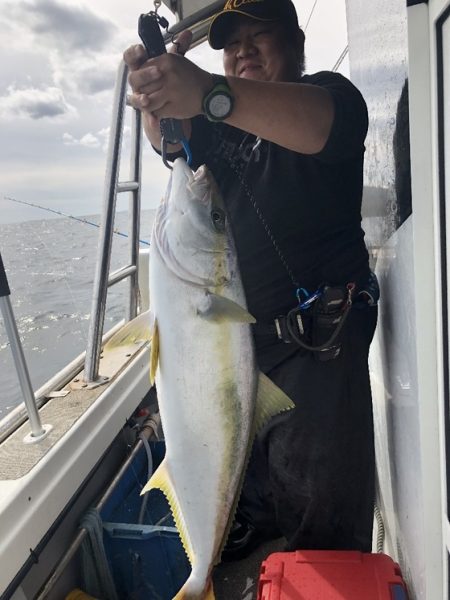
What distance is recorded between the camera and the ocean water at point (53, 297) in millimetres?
3434

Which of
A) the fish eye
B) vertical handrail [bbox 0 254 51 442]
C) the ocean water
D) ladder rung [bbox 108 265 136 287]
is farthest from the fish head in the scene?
the ocean water

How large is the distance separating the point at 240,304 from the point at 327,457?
0.82 metres

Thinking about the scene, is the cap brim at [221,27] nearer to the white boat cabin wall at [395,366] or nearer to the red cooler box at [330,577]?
the white boat cabin wall at [395,366]

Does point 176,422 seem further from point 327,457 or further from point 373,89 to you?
point 373,89

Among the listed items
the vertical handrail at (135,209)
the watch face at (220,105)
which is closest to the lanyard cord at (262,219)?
the watch face at (220,105)

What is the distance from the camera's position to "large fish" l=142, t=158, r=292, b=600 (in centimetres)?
141

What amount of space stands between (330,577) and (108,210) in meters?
2.07

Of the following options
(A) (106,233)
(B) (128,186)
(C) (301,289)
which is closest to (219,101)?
(C) (301,289)

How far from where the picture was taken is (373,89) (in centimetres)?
206

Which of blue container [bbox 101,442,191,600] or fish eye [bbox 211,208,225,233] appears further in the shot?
blue container [bbox 101,442,191,600]

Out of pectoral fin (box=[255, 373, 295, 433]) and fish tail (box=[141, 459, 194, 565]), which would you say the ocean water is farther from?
pectoral fin (box=[255, 373, 295, 433])

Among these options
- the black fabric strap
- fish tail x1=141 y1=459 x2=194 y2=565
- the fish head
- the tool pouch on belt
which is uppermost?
the fish head

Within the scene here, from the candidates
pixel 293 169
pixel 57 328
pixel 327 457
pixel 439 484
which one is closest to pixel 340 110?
pixel 293 169

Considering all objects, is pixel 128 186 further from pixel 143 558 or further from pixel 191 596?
pixel 191 596
